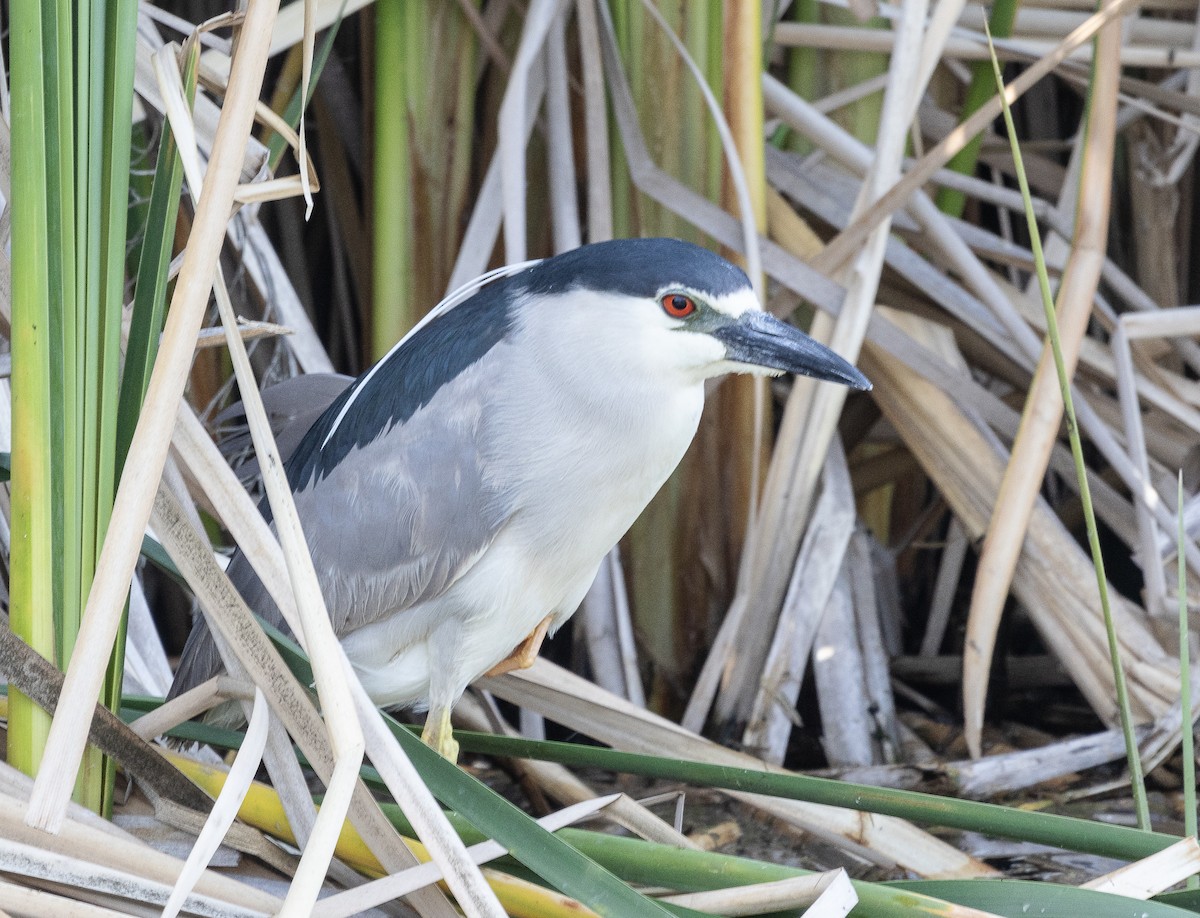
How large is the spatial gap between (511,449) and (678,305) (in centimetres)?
24

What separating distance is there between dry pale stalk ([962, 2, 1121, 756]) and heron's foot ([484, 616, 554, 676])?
627 millimetres

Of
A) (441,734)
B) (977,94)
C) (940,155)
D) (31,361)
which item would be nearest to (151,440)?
(31,361)

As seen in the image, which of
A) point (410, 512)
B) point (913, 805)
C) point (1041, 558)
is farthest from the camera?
point (1041, 558)

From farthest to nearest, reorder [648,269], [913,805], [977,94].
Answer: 1. [977,94]
2. [648,269]
3. [913,805]

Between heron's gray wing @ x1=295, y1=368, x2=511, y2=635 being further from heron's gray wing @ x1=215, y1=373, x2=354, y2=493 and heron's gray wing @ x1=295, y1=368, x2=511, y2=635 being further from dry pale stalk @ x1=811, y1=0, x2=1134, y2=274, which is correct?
dry pale stalk @ x1=811, y1=0, x2=1134, y2=274

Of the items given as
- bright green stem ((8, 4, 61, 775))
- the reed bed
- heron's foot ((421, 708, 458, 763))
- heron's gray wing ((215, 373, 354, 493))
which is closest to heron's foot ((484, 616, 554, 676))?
the reed bed

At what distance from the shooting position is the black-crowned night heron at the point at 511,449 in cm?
134

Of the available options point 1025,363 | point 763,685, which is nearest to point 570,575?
point 763,685

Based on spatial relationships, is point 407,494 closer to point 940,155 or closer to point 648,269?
point 648,269

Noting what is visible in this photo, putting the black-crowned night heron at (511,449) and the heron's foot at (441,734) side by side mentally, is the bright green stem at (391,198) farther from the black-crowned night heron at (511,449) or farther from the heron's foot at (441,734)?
the heron's foot at (441,734)

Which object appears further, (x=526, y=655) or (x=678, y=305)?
(x=526, y=655)

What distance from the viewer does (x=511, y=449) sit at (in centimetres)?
140

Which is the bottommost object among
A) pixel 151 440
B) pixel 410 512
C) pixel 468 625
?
pixel 468 625

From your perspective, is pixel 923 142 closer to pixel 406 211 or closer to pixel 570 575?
pixel 406 211
